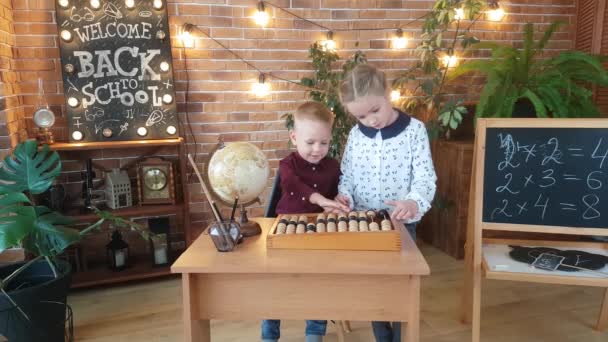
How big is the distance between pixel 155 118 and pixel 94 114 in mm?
357

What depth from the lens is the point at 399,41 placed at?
3.30 metres

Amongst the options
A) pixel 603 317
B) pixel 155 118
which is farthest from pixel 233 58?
pixel 603 317

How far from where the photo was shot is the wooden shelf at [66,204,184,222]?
8.41 ft

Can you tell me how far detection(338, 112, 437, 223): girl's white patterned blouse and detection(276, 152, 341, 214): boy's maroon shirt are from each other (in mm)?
57

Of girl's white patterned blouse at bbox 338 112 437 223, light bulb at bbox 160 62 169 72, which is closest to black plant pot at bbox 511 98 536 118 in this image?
girl's white patterned blouse at bbox 338 112 437 223

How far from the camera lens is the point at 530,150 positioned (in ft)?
6.41

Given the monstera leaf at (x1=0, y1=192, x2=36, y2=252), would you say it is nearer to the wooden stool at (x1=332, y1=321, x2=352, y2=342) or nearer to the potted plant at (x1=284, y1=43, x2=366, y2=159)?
the wooden stool at (x1=332, y1=321, x2=352, y2=342)

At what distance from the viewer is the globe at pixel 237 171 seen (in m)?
1.36

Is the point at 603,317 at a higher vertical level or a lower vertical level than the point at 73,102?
lower

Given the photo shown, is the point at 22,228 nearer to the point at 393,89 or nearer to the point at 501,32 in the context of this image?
the point at 393,89

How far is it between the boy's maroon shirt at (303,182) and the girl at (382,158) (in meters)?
0.05

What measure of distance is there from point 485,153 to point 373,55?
1565 mm

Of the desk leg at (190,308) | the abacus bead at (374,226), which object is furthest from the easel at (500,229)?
the desk leg at (190,308)

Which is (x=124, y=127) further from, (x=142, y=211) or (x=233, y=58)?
(x=233, y=58)
